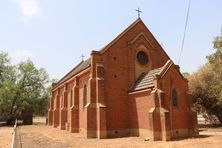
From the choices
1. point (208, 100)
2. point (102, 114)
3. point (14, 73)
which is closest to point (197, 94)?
point (208, 100)

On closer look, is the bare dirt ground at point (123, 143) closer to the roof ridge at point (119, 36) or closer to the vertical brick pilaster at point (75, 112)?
the vertical brick pilaster at point (75, 112)

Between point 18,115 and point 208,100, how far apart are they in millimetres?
40966

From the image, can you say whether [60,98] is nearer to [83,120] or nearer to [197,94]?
[83,120]

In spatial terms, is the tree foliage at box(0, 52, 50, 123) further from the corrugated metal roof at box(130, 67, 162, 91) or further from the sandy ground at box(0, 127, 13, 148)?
the corrugated metal roof at box(130, 67, 162, 91)

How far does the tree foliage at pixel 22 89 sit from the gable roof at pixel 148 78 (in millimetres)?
33613

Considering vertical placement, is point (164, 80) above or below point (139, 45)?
below

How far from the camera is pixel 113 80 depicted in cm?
2709

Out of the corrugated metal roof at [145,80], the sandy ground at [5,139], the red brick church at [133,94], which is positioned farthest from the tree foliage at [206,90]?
the sandy ground at [5,139]

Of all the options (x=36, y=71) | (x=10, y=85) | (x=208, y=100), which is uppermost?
(x=36, y=71)

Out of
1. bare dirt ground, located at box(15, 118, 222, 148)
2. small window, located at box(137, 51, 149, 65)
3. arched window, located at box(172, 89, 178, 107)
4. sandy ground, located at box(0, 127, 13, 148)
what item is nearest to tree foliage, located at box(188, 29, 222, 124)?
small window, located at box(137, 51, 149, 65)

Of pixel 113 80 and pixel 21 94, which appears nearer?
pixel 113 80

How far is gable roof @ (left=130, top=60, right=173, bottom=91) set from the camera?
2381 centimetres

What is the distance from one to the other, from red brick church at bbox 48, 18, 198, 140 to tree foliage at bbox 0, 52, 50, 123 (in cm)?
2738

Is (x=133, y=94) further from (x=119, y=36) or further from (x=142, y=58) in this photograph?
(x=119, y=36)
